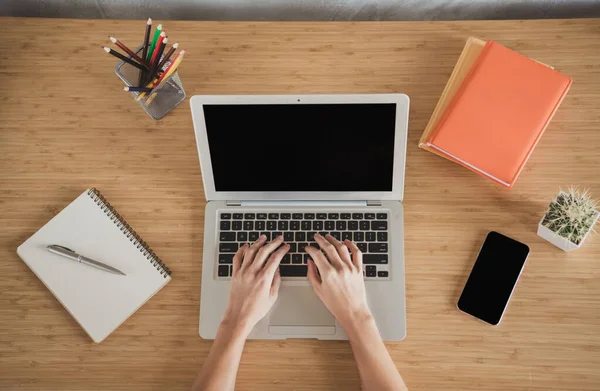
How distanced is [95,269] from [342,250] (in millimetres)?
472

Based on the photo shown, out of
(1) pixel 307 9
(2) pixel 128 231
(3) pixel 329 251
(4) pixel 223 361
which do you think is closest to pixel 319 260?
(3) pixel 329 251

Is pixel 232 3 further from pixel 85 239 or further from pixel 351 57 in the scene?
pixel 85 239

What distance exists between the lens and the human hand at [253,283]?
85 centimetres

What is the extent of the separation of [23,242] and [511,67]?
1.04 meters

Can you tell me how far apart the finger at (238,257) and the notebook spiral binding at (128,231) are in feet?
0.44

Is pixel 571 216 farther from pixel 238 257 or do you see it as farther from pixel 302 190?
pixel 238 257

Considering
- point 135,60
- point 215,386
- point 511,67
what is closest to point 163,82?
point 135,60

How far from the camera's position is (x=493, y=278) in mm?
870

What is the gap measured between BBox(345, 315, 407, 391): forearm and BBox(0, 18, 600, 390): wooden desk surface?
41 mm

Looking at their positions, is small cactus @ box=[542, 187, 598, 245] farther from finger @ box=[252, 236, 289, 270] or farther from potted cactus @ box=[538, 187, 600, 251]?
finger @ box=[252, 236, 289, 270]

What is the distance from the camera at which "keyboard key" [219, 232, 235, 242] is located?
91 cm

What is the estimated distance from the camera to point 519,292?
868 millimetres

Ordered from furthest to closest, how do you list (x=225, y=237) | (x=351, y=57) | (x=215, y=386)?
(x=351, y=57)
(x=225, y=237)
(x=215, y=386)

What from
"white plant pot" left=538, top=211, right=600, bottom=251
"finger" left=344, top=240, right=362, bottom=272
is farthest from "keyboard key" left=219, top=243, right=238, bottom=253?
"white plant pot" left=538, top=211, right=600, bottom=251
